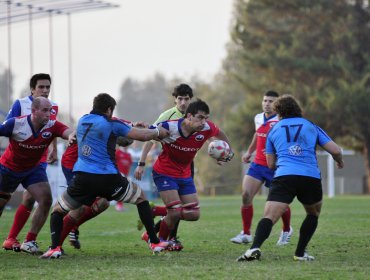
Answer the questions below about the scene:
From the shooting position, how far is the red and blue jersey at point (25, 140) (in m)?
10.9

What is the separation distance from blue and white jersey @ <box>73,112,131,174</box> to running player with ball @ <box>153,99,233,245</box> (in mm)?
1320

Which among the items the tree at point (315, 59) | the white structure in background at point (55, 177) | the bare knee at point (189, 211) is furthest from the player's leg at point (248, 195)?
the tree at point (315, 59)

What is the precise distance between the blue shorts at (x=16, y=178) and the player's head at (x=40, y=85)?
974 millimetres

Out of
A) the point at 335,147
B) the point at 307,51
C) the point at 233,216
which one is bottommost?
the point at 233,216

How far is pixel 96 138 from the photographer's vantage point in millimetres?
10164

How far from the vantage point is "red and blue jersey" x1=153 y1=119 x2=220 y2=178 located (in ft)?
37.9

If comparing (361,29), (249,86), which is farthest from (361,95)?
(249,86)

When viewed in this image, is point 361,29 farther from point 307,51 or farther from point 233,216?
point 233,216

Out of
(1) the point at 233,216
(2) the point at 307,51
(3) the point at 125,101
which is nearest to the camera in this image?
(1) the point at 233,216

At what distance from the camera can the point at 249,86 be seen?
48.4 meters

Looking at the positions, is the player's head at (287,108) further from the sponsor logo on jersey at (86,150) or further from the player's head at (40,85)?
the player's head at (40,85)

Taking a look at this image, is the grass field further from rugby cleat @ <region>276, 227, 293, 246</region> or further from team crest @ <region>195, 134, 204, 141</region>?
team crest @ <region>195, 134, 204, 141</region>

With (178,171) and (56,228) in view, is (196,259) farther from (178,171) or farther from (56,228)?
(178,171)

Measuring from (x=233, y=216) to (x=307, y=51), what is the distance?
89.5ft
